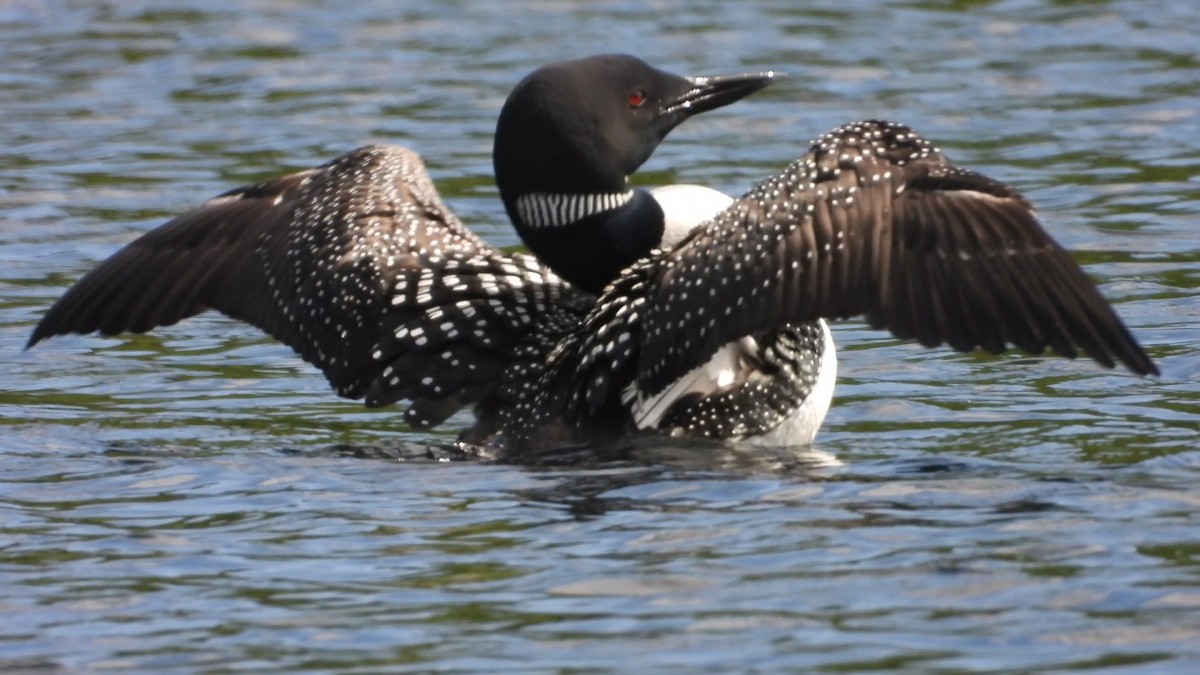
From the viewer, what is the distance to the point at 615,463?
5.73 meters

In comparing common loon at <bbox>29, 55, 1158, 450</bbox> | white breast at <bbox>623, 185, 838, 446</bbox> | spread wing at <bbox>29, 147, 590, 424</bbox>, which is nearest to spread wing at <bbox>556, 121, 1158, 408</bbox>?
common loon at <bbox>29, 55, 1158, 450</bbox>

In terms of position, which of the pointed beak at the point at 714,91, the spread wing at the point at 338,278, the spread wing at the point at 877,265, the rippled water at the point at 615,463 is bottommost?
the rippled water at the point at 615,463

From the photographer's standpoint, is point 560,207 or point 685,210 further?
point 685,210

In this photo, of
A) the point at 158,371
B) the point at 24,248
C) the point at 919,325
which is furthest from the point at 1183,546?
the point at 24,248

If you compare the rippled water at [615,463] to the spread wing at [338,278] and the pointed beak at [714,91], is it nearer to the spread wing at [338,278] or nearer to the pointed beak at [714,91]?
the spread wing at [338,278]

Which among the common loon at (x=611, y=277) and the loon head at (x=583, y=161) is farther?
the loon head at (x=583, y=161)

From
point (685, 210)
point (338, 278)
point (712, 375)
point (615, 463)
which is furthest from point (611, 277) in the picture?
point (338, 278)

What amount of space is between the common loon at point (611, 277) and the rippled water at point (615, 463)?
21 centimetres

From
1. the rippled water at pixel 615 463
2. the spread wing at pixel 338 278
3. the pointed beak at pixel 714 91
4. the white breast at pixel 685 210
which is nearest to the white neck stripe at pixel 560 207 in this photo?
the white breast at pixel 685 210

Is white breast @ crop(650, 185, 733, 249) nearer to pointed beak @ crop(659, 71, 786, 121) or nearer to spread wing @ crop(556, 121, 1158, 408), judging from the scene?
pointed beak @ crop(659, 71, 786, 121)

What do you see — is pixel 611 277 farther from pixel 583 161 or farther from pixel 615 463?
pixel 615 463

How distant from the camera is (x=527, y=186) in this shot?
5.97 metres

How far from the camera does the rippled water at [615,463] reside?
4.45 meters

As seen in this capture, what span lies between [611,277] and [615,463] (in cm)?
64
